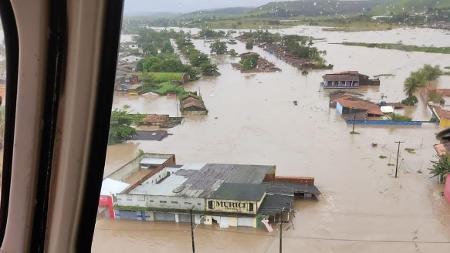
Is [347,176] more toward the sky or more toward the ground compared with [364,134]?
more toward the ground

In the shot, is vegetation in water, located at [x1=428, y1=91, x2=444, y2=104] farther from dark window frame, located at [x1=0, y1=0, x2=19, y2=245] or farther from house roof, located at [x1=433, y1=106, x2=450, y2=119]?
dark window frame, located at [x1=0, y1=0, x2=19, y2=245]

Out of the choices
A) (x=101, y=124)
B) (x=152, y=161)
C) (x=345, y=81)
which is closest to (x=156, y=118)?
(x=152, y=161)

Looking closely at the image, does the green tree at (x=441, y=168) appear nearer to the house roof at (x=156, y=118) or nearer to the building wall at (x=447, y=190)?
the building wall at (x=447, y=190)

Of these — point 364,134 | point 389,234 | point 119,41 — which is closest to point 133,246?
point 119,41

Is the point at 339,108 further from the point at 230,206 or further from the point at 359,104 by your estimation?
the point at 230,206

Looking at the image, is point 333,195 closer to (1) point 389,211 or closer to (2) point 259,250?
(1) point 389,211
